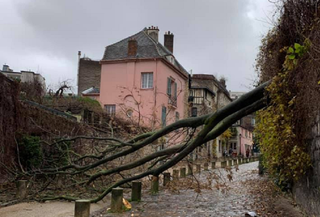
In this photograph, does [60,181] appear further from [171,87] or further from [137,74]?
[171,87]

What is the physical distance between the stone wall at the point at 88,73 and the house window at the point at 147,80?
10.3 meters

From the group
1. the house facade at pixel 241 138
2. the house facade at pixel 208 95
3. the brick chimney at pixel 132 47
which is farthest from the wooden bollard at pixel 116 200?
the house facade at pixel 241 138

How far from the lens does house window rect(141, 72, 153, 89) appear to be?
1097 inches

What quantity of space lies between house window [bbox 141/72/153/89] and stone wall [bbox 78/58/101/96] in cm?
1035

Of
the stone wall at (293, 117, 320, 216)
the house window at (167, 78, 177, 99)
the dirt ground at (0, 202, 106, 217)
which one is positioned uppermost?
the house window at (167, 78, 177, 99)

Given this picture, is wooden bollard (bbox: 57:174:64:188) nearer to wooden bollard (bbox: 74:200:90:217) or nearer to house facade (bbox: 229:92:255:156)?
Result: wooden bollard (bbox: 74:200:90:217)

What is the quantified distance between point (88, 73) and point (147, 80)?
38.3ft

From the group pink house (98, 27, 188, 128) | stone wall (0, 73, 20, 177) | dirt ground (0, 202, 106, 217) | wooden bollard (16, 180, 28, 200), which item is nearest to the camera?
dirt ground (0, 202, 106, 217)

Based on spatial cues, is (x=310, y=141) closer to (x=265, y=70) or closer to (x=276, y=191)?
(x=265, y=70)

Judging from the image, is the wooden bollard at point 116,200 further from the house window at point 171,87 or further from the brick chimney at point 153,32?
the brick chimney at point 153,32

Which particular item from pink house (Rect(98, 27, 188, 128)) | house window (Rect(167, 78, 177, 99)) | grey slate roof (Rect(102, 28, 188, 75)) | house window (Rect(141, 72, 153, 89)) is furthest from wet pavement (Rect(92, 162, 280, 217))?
house window (Rect(167, 78, 177, 99))

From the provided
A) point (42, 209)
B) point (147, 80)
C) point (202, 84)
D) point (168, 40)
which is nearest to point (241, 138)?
point (202, 84)

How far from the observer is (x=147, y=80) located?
27.9 meters

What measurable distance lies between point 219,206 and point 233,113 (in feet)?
10.3
